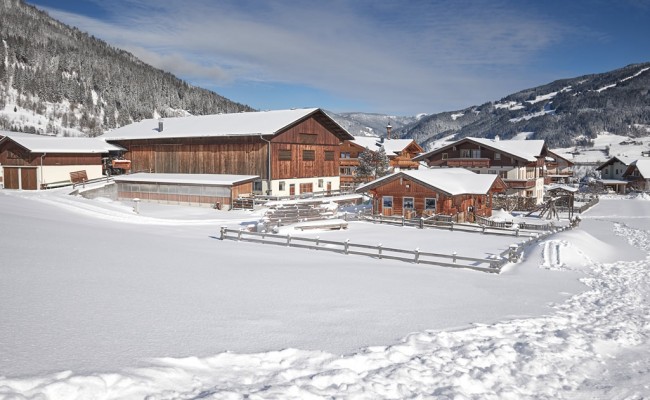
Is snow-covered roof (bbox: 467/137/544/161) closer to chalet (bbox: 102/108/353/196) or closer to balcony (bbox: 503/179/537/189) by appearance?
balcony (bbox: 503/179/537/189)

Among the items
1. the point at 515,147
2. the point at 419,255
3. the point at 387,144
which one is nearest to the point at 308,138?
the point at 419,255

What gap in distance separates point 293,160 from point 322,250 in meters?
22.3

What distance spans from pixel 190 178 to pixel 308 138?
12676mm

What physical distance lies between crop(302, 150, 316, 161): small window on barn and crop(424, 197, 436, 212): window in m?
15.0

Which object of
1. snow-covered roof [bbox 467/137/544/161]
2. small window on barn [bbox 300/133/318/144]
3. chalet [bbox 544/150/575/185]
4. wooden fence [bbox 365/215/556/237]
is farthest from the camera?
chalet [bbox 544/150/575/185]

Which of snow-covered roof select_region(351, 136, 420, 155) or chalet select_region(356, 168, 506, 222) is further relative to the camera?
snow-covered roof select_region(351, 136, 420, 155)

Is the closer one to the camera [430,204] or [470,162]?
[430,204]

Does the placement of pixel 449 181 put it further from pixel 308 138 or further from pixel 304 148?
pixel 308 138

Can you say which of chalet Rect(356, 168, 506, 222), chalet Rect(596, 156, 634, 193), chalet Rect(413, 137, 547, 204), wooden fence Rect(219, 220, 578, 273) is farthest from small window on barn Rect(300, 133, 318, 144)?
chalet Rect(596, 156, 634, 193)

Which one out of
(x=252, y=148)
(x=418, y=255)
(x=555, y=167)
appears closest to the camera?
(x=418, y=255)

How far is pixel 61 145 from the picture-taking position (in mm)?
43688

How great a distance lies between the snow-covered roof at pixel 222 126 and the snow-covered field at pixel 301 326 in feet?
79.0

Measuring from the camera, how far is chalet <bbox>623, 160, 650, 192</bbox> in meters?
77.6

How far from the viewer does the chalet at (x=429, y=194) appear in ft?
113
